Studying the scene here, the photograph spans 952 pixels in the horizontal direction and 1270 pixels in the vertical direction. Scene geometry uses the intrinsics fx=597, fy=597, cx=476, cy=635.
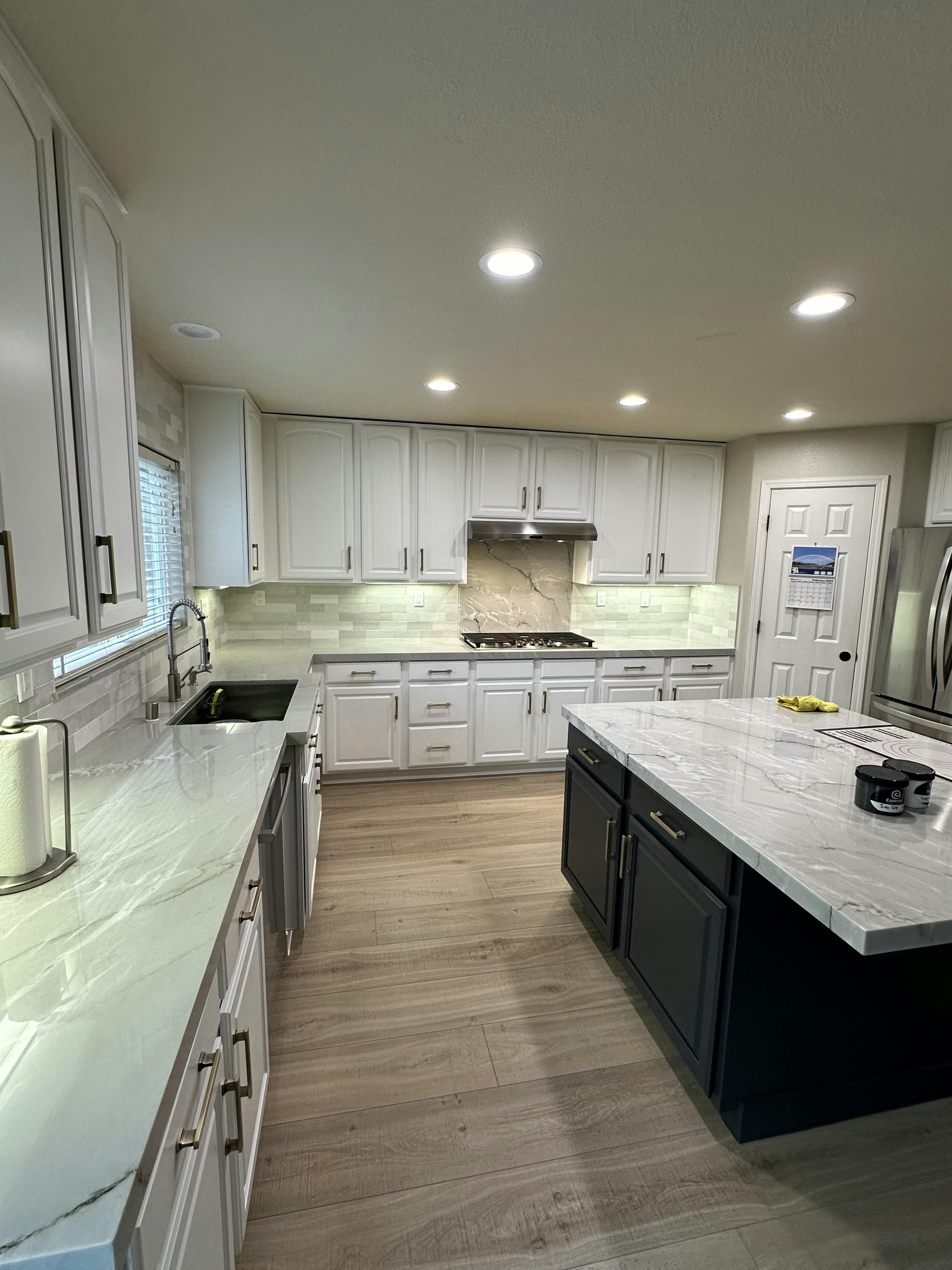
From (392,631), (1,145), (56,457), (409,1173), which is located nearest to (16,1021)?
(56,457)

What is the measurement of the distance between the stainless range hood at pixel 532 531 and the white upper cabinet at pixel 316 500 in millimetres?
833

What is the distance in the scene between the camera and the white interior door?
3.74 metres

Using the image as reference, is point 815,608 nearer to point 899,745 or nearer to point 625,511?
point 625,511

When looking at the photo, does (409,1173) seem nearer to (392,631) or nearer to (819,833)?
(819,833)

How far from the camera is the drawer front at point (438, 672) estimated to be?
12.8ft

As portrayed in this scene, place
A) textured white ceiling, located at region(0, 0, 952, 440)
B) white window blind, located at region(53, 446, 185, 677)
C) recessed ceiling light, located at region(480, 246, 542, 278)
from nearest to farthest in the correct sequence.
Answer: textured white ceiling, located at region(0, 0, 952, 440) < recessed ceiling light, located at region(480, 246, 542, 278) < white window blind, located at region(53, 446, 185, 677)

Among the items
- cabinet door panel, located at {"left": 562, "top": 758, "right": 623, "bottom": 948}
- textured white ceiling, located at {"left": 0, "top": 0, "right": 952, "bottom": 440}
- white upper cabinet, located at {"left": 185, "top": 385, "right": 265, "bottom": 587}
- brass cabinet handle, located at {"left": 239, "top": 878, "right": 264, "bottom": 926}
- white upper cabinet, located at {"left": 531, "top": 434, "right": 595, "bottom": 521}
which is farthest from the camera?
white upper cabinet, located at {"left": 531, "top": 434, "right": 595, "bottom": 521}

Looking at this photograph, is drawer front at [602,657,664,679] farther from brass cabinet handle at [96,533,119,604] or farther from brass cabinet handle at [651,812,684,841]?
brass cabinet handle at [96,533,119,604]

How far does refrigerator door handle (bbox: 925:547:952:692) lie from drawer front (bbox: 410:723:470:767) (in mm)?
2735

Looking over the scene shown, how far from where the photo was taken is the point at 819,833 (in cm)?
147

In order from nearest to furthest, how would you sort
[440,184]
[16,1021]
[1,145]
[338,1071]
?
[16,1021] → [1,145] → [440,184] → [338,1071]

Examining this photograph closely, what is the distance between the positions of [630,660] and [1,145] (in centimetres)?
387

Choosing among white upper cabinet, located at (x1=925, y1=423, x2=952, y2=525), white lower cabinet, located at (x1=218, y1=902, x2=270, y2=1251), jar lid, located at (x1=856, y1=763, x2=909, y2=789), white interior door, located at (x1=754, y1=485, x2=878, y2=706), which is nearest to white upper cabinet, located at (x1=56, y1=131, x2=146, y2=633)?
white lower cabinet, located at (x1=218, y1=902, x2=270, y2=1251)

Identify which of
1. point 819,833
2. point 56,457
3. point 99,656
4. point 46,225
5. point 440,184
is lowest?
point 819,833
